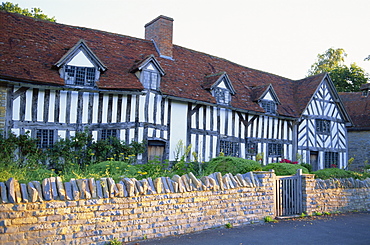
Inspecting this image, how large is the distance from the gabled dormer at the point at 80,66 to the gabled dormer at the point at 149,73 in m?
1.54

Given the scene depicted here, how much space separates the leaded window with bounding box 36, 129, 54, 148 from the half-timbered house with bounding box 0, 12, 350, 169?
0.04 meters

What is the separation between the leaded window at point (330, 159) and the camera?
24469mm

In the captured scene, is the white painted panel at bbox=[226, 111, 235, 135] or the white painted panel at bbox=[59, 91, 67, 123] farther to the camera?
the white painted panel at bbox=[226, 111, 235, 135]

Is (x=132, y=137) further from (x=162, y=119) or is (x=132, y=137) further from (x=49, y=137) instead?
(x=49, y=137)

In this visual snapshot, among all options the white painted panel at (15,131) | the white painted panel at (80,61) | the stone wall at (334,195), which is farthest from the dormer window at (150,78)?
the stone wall at (334,195)

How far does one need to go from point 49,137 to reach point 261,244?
9374 mm

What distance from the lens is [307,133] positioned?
23.2m

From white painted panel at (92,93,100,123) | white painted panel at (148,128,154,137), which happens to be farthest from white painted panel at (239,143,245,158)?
white painted panel at (92,93,100,123)

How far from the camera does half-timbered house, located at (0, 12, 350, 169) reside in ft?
44.5

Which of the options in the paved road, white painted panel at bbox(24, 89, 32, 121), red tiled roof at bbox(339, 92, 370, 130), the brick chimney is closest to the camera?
the paved road

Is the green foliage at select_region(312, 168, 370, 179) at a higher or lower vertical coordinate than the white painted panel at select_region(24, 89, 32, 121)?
lower

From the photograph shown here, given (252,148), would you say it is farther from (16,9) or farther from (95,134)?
(16,9)

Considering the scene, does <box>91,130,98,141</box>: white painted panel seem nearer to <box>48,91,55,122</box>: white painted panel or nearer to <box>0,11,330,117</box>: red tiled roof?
<box>48,91,55,122</box>: white painted panel

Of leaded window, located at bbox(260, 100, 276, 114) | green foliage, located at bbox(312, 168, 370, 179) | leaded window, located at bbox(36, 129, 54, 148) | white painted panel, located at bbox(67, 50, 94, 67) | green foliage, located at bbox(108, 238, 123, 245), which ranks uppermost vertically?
white painted panel, located at bbox(67, 50, 94, 67)
